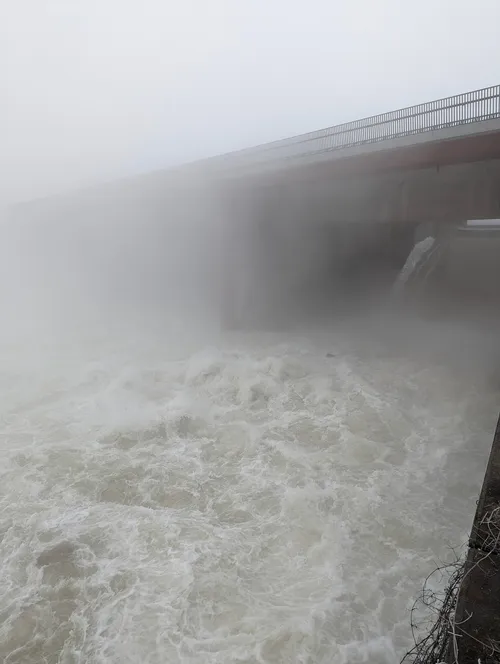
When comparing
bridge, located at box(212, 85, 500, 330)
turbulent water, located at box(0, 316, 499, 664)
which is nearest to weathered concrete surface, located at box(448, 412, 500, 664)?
turbulent water, located at box(0, 316, 499, 664)

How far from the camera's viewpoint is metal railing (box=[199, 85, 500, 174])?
36.6ft

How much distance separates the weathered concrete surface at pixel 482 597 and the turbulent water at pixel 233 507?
1533 mm

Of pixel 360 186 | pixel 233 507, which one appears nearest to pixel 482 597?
pixel 233 507

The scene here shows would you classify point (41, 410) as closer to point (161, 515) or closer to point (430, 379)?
point (161, 515)

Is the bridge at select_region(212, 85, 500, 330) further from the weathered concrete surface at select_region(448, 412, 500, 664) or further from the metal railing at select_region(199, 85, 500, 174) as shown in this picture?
the weathered concrete surface at select_region(448, 412, 500, 664)

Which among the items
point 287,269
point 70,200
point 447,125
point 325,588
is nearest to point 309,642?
point 325,588

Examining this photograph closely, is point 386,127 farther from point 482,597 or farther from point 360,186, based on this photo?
point 482,597

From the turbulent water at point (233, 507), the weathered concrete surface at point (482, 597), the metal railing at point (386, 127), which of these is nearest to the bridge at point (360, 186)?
the metal railing at point (386, 127)

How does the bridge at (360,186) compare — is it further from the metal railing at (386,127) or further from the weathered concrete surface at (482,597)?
the weathered concrete surface at (482,597)

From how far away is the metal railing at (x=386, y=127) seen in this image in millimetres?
11141

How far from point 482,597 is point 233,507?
3820mm

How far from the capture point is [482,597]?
3.91 m

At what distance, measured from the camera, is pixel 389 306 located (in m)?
17.9

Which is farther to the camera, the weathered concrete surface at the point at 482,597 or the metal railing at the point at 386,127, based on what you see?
the metal railing at the point at 386,127
